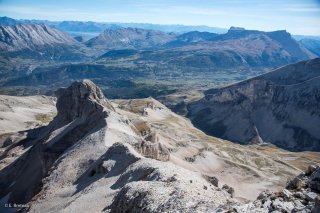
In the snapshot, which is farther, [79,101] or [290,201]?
[79,101]

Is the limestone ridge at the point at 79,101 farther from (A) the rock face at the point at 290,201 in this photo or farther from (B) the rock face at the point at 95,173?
(A) the rock face at the point at 290,201

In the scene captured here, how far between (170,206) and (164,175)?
12335 mm

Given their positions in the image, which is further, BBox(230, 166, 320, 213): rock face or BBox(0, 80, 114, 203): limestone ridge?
BBox(0, 80, 114, 203): limestone ridge

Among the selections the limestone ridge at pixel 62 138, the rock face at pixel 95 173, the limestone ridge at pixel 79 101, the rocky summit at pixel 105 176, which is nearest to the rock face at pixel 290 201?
the rocky summit at pixel 105 176

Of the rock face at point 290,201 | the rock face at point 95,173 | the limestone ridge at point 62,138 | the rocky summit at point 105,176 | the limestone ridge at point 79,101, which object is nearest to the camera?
the rock face at point 290,201

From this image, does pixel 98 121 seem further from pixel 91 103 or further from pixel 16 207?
pixel 16 207

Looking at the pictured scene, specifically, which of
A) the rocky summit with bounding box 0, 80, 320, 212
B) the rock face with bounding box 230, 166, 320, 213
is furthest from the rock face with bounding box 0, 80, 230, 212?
the rock face with bounding box 230, 166, 320, 213

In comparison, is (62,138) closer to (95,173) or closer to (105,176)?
(95,173)

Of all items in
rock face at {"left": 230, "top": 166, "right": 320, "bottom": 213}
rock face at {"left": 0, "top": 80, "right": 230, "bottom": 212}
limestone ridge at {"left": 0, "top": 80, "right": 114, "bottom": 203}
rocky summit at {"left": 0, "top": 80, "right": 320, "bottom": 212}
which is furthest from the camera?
limestone ridge at {"left": 0, "top": 80, "right": 114, "bottom": 203}

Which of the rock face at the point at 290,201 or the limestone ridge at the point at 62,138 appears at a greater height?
the rock face at the point at 290,201

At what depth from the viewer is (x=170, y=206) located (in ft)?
135

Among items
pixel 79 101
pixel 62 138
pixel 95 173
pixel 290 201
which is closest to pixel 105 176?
pixel 95 173

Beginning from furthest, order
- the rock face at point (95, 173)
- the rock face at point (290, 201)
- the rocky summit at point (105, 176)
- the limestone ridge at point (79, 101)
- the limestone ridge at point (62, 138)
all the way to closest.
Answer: the limestone ridge at point (79, 101) → the limestone ridge at point (62, 138) → the rock face at point (95, 173) → the rocky summit at point (105, 176) → the rock face at point (290, 201)

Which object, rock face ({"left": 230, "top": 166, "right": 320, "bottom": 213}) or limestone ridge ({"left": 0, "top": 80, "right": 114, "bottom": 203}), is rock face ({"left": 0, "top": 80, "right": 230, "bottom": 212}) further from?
rock face ({"left": 230, "top": 166, "right": 320, "bottom": 213})
